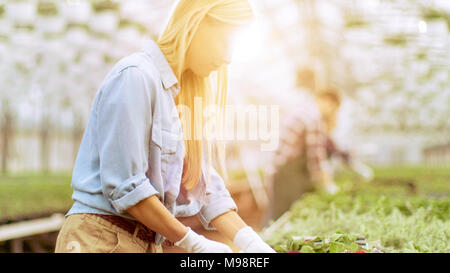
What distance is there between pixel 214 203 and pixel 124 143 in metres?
0.38

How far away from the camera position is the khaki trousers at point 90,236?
1.02m

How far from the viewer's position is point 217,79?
1252 millimetres

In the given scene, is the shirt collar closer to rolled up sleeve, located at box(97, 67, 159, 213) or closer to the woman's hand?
rolled up sleeve, located at box(97, 67, 159, 213)

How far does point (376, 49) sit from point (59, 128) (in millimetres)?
17275

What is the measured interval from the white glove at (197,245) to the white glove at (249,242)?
10 cm

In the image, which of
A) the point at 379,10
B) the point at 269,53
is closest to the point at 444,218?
the point at 379,10

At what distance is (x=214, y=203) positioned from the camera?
125 centimetres

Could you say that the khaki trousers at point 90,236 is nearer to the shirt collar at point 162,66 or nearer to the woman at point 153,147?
the woman at point 153,147

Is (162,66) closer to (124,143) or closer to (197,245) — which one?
(124,143)

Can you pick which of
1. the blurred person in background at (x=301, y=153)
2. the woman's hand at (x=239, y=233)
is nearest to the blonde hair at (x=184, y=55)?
the woman's hand at (x=239, y=233)

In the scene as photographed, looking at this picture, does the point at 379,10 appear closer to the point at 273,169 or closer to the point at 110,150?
the point at 273,169

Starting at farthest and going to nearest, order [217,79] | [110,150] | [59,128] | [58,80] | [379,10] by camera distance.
→ [59,128] → [58,80] → [379,10] → [217,79] → [110,150]

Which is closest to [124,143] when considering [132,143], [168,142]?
[132,143]

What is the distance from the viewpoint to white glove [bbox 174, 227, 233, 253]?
1029 millimetres
